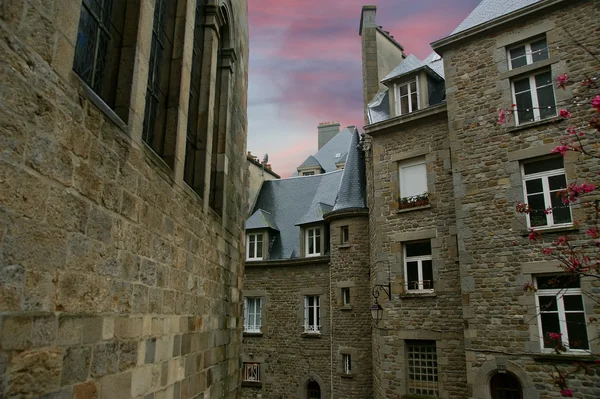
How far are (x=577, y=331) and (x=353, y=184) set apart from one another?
9676 millimetres

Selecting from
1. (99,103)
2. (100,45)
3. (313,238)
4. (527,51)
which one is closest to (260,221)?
(313,238)

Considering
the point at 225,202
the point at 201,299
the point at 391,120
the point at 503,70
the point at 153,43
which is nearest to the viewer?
the point at 153,43

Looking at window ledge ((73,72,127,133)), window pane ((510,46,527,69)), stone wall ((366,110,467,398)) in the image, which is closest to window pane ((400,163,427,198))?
stone wall ((366,110,467,398))

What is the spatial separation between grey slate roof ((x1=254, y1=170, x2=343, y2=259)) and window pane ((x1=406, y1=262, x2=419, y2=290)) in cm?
643

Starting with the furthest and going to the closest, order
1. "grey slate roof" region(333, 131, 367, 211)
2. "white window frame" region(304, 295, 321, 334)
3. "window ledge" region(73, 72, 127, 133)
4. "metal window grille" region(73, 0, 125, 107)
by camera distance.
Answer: "white window frame" region(304, 295, 321, 334) < "grey slate roof" region(333, 131, 367, 211) < "metal window grille" region(73, 0, 125, 107) < "window ledge" region(73, 72, 127, 133)

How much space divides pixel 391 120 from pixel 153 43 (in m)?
10.3

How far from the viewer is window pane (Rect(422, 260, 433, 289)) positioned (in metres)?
12.8

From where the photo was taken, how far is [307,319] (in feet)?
62.1

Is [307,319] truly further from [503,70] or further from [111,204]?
[111,204]

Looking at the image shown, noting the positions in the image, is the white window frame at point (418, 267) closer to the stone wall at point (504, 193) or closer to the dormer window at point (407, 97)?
the stone wall at point (504, 193)

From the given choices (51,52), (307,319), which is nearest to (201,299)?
(51,52)

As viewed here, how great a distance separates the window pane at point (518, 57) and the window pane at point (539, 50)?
8.5 inches

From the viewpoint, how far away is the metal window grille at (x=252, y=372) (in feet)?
63.6

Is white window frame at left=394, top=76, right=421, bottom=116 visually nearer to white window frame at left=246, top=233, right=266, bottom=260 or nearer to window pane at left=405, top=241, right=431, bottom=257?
window pane at left=405, top=241, right=431, bottom=257
